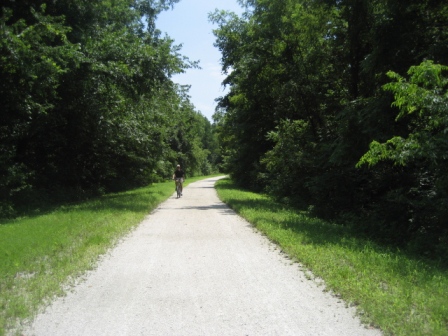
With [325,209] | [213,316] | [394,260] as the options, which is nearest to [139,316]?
[213,316]

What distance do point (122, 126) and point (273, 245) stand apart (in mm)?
15086

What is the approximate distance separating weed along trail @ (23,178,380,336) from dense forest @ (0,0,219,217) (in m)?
8.46

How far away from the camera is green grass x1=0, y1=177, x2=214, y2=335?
557 centimetres

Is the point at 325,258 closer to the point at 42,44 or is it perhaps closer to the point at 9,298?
the point at 9,298

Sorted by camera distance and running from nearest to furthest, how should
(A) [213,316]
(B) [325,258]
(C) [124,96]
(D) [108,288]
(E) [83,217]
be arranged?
(A) [213,316], (D) [108,288], (B) [325,258], (E) [83,217], (C) [124,96]

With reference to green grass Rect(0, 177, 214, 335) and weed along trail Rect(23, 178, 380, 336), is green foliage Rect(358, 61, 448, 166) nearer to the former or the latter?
weed along trail Rect(23, 178, 380, 336)

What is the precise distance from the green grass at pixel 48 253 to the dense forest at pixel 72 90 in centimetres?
459

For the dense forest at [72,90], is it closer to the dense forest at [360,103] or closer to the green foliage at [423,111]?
the dense forest at [360,103]

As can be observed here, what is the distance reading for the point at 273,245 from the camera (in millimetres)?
9531

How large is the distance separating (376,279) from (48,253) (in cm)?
631

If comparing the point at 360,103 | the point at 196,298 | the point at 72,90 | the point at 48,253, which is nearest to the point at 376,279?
the point at 196,298

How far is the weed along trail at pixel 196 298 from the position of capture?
15.6ft

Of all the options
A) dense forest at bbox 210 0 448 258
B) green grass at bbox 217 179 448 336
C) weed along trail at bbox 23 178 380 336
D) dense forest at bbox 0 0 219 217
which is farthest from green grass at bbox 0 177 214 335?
dense forest at bbox 210 0 448 258

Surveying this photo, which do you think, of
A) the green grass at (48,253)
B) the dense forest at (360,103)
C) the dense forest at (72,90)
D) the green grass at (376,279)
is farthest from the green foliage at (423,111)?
the dense forest at (72,90)
